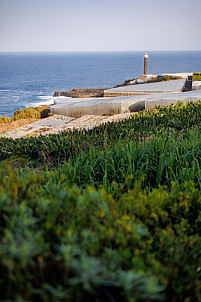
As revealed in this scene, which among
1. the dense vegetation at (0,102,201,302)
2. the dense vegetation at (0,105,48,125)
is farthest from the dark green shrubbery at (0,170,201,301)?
the dense vegetation at (0,105,48,125)

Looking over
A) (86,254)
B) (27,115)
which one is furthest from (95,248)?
(27,115)

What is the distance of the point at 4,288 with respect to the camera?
52.5 inches

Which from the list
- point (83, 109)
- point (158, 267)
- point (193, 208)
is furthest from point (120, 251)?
point (83, 109)

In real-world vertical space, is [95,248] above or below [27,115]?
above

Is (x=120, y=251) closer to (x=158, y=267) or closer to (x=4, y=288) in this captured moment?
(x=158, y=267)

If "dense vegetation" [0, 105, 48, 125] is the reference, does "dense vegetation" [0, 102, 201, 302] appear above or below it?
above

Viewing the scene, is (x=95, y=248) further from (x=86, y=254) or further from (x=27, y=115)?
(x=27, y=115)

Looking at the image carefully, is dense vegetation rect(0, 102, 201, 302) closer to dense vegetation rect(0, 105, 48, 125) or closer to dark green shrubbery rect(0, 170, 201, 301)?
dark green shrubbery rect(0, 170, 201, 301)

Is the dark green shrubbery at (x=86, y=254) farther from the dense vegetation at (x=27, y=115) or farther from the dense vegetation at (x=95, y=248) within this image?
the dense vegetation at (x=27, y=115)

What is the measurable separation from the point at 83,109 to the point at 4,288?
38.3 ft

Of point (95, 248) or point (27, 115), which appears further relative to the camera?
point (27, 115)

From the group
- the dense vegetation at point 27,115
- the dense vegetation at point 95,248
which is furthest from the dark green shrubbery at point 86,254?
the dense vegetation at point 27,115

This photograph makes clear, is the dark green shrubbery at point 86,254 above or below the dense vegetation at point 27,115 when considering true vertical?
above

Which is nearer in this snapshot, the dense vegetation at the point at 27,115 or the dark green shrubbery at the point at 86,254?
the dark green shrubbery at the point at 86,254
